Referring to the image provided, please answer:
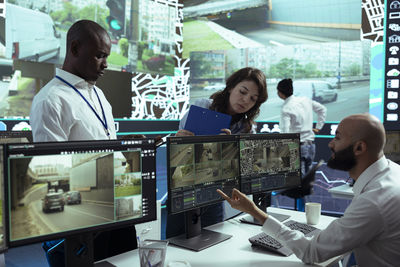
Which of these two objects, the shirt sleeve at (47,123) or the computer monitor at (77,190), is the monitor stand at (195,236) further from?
the shirt sleeve at (47,123)

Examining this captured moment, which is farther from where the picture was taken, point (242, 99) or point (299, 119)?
point (299, 119)

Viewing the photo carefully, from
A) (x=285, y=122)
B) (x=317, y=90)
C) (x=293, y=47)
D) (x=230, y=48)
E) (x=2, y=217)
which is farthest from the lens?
(x=230, y=48)

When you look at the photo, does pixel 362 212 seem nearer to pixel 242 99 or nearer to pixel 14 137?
pixel 242 99

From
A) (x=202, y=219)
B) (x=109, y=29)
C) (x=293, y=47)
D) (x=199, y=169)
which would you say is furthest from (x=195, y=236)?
(x=293, y=47)

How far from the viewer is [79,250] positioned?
1.22 meters

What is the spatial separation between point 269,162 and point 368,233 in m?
0.76

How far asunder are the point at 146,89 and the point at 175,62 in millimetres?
1182

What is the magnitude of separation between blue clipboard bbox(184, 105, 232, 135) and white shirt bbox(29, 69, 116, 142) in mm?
427

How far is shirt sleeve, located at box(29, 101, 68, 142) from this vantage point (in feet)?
4.72

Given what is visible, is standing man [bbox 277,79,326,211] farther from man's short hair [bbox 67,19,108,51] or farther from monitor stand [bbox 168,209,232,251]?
man's short hair [bbox 67,19,108,51]

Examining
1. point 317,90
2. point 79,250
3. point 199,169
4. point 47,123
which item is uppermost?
point 317,90

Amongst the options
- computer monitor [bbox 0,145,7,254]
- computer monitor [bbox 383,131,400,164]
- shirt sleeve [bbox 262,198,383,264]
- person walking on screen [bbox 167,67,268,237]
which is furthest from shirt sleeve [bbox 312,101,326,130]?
computer monitor [bbox 0,145,7,254]

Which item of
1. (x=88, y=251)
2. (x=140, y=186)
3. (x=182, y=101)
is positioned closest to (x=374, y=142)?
(x=140, y=186)

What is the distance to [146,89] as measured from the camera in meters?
5.28
